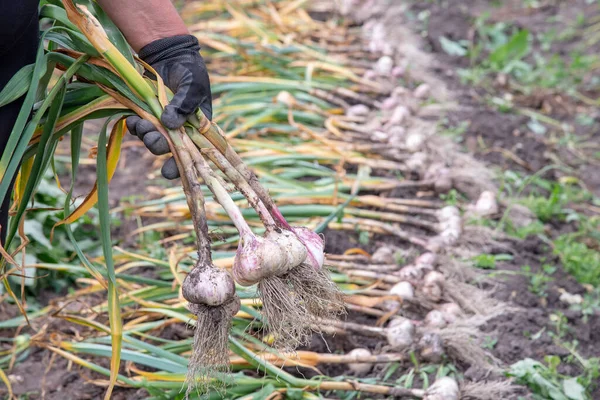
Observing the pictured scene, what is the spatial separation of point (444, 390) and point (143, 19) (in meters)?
1.25

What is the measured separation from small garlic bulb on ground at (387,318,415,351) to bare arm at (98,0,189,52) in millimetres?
1107

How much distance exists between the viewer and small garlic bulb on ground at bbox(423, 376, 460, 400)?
1.93m

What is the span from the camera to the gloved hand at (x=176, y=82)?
1.56 metres

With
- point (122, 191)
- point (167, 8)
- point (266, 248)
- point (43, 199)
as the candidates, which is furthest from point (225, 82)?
point (266, 248)

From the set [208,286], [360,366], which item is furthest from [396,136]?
[208,286]

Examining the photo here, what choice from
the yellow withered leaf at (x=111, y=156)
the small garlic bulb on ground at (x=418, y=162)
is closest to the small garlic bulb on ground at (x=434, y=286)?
the small garlic bulb on ground at (x=418, y=162)

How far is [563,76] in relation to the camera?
14.3ft

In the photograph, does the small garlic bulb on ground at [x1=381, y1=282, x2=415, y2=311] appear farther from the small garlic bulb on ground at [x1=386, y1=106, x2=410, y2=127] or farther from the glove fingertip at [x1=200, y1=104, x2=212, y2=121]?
the small garlic bulb on ground at [x1=386, y1=106, x2=410, y2=127]

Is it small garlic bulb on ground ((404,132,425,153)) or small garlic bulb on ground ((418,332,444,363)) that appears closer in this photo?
Result: small garlic bulb on ground ((418,332,444,363))

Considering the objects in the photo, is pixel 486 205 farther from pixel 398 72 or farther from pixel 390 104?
pixel 398 72

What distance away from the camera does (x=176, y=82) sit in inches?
65.4

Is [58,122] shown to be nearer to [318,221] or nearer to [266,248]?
[266,248]

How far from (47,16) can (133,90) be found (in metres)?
0.30

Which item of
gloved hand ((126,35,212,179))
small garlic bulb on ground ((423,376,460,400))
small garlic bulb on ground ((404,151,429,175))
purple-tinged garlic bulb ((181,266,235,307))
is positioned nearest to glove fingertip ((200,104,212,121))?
gloved hand ((126,35,212,179))
